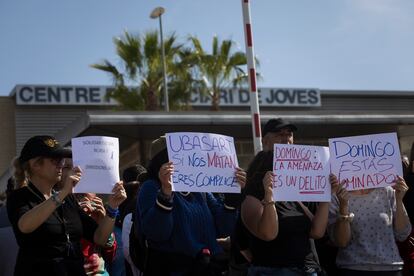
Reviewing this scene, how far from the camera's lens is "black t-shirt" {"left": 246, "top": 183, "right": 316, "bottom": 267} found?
4242 millimetres

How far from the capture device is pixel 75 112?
101 feet

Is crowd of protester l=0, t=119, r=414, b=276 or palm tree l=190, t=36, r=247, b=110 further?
palm tree l=190, t=36, r=247, b=110

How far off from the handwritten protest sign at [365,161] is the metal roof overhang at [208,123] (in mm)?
7579

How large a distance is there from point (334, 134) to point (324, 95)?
1957cm

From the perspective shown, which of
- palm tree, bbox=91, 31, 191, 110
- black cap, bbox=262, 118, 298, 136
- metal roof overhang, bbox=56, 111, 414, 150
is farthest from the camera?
palm tree, bbox=91, 31, 191, 110

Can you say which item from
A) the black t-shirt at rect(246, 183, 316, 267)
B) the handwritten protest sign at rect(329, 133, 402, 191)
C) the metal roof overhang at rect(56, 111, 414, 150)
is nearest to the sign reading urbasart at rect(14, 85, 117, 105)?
the metal roof overhang at rect(56, 111, 414, 150)

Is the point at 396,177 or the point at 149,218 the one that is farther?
the point at 396,177

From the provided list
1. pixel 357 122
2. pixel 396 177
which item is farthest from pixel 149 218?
pixel 357 122

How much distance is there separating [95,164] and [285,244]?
1.41m

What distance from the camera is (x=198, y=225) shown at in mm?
4262

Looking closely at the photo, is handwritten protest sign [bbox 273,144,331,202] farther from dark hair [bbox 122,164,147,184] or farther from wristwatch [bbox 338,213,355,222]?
dark hair [bbox 122,164,147,184]

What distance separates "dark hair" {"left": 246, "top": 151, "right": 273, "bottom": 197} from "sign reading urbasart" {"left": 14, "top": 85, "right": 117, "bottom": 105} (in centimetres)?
2581

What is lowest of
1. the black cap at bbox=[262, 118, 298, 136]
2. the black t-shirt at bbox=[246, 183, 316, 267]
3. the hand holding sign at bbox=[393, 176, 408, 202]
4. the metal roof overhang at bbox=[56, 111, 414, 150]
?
the black t-shirt at bbox=[246, 183, 316, 267]

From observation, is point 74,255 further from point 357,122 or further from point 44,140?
point 357,122
